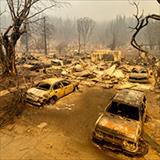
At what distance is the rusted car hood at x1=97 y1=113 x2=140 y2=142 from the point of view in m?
8.23

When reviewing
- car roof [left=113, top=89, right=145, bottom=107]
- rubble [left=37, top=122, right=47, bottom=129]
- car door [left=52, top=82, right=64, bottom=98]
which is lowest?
rubble [left=37, top=122, right=47, bottom=129]

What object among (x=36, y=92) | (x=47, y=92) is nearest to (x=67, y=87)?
(x=47, y=92)

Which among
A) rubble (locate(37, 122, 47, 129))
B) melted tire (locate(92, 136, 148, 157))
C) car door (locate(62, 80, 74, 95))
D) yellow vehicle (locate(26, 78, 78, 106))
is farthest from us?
car door (locate(62, 80, 74, 95))

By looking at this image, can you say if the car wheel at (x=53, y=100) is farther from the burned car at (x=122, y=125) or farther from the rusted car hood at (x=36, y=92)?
the burned car at (x=122, y=125)

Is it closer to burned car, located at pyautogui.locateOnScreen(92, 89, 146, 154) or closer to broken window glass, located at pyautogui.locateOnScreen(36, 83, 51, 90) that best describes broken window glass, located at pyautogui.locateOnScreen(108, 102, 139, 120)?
burned car, located at pyautogui.locateOnScreen(92, 89, 146, 154)

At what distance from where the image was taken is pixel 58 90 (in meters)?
13.7

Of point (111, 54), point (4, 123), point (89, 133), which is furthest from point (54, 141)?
point (111, 54)

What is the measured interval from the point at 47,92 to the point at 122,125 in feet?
18.8

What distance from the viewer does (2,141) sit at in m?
8.95

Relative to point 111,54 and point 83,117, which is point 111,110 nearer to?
point 83,117

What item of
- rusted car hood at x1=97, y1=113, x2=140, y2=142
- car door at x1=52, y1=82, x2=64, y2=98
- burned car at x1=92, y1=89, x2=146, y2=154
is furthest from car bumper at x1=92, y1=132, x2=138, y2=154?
car door at x1=52, y1=82, x2=64, y2=98

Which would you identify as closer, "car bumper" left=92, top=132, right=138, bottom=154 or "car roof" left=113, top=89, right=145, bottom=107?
"car bumper" left=92, top=132, right=138, bottom=154

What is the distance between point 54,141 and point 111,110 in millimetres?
3063

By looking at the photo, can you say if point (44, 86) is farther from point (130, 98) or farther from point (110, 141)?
point (110, 141)
